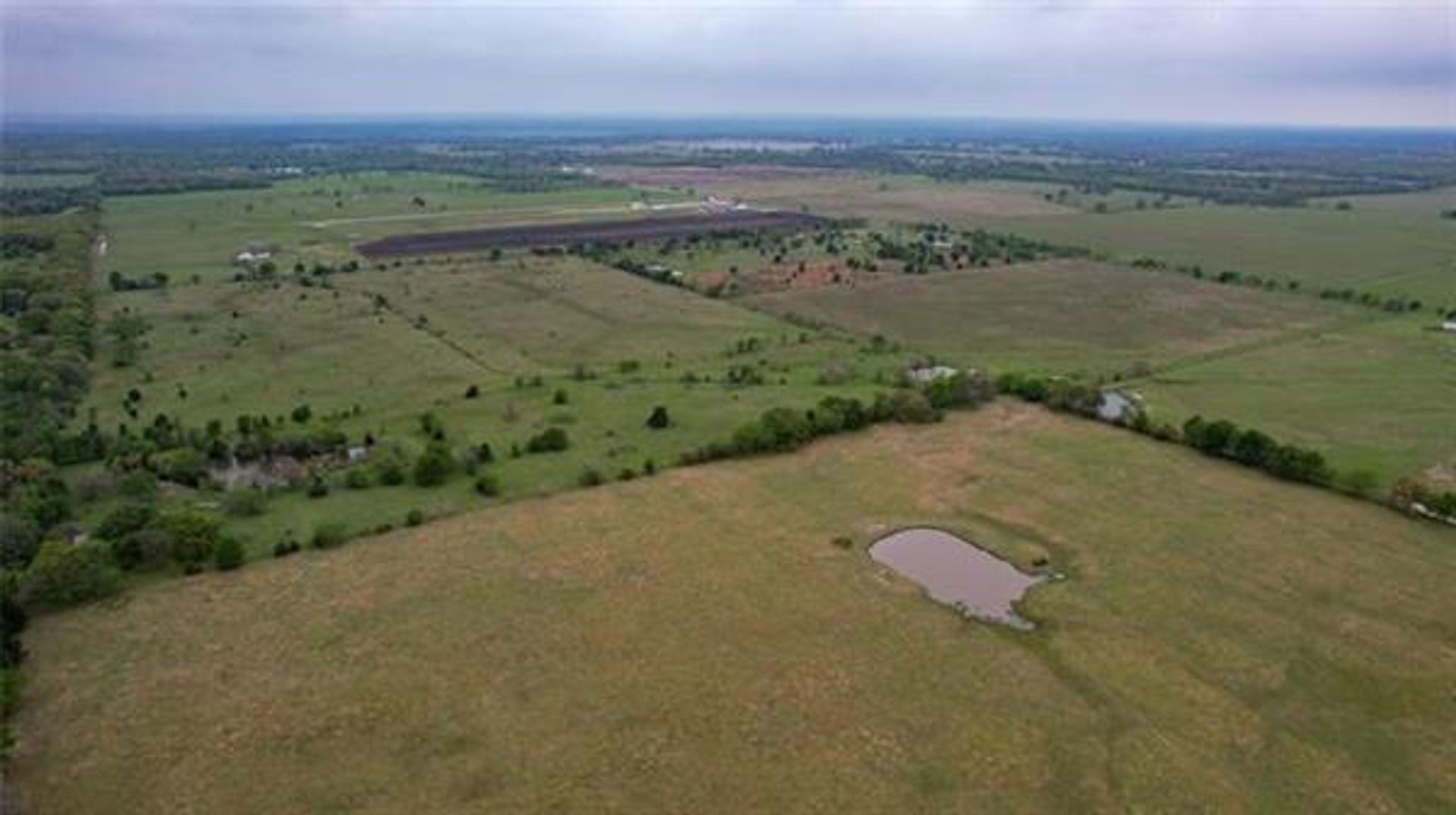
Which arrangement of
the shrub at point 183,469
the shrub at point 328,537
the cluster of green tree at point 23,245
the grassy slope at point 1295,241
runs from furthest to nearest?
the grassy slope at point 1295,241
the cluster of green tree at point 23,245
the shrub at point 183,469
the shrub at point 328,537

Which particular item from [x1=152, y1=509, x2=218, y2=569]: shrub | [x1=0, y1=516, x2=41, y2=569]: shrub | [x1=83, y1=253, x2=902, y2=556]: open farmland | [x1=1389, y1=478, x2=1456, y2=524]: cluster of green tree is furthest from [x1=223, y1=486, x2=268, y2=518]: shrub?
[x1=1389, y1=478, x2=1456, y2=524]: cluster of green tree

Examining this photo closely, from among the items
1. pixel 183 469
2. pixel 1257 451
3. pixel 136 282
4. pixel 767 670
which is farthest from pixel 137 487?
pixel 136 282

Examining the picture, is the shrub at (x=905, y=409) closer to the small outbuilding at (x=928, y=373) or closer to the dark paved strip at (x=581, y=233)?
the small outbuilding at (x=928, y=373)

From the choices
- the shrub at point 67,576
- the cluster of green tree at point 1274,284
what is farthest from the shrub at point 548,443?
the cluster of green tree at point 1274,284

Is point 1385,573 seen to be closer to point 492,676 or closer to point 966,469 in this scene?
point 966,469

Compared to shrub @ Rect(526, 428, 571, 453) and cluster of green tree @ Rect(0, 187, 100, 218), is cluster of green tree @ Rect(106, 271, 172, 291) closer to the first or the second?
cluster of green tree @ Rect(0, 187, 100, 218)

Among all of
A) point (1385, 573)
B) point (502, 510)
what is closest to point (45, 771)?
point (502, 510)

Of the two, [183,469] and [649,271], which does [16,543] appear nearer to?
[183,469]
